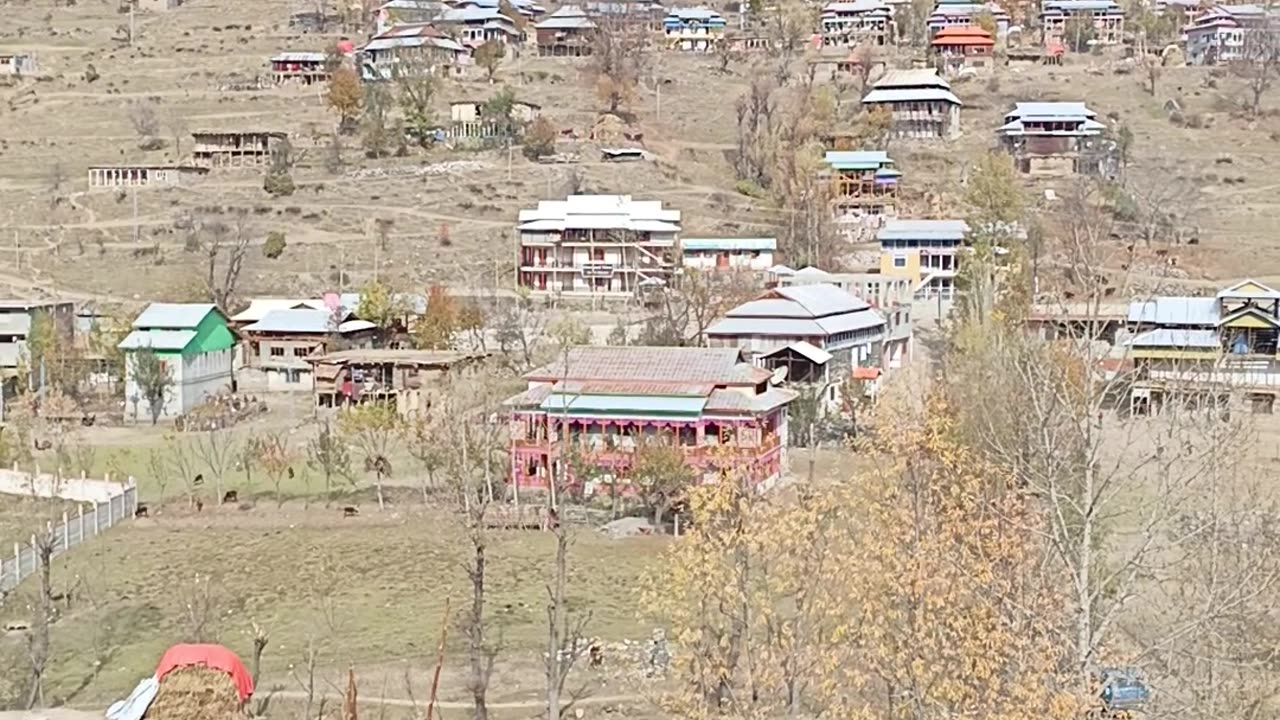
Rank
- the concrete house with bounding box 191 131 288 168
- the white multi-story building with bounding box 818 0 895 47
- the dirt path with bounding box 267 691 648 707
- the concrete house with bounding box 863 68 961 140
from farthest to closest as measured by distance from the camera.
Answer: the white multi-story building with bounding box 818 0 895 47 < the concrete house with bounding box 863 68 961 140 < the concrete house with bounding box 191 131 288 168 < the dirt path with bounding box 267 691 648 707

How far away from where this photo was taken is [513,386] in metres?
40.1

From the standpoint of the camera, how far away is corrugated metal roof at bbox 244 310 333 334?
43719 mm

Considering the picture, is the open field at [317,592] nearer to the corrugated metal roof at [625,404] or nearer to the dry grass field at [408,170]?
the corrugated metal roof at [625,404]

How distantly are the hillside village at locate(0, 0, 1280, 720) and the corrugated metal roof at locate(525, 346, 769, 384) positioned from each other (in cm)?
10

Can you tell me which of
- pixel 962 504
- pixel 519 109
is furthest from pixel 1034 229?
pixel 962 504

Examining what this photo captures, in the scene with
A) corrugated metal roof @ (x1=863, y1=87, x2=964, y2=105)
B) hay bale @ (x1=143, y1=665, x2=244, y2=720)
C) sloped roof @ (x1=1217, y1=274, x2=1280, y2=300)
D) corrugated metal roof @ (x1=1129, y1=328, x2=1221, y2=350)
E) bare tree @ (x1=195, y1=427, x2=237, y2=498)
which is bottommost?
bare tree @ (x1=195, y1=427, x2=237, y2=498)

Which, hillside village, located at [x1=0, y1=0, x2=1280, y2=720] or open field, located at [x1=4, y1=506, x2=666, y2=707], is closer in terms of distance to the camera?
hillside village, located at [x1=0, y1=0, x2=1280, y2=720]

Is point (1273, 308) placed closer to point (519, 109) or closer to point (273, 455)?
point (273, 455)

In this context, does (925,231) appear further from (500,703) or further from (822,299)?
(500,703)

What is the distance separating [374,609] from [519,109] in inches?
1928

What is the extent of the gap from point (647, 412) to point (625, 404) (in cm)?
57

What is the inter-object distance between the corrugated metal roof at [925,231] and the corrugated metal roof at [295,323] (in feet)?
65.7

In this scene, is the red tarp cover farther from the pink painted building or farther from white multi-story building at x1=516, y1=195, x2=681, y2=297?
white multi-story building at x1=516, y1=195, x2=681, y2=297

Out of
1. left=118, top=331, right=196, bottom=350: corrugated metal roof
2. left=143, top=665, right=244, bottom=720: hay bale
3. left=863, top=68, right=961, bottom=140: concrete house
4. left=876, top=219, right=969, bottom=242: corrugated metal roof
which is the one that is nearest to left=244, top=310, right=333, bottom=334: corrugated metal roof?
left=118, top=331, right=196, bottom=350: corrugated metal roof
